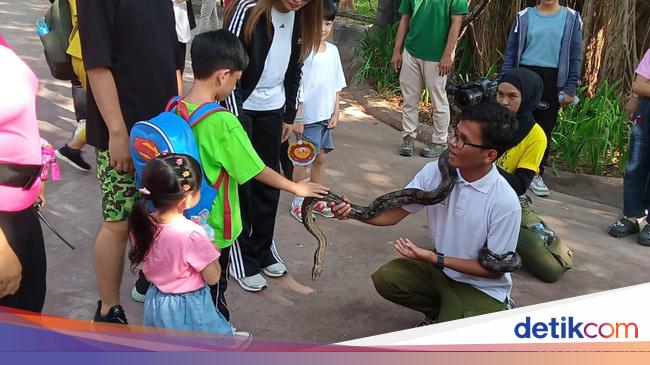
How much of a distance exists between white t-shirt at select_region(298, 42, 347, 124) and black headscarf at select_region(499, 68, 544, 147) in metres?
1.23

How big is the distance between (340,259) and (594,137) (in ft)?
10.5

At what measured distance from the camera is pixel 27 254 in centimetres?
209

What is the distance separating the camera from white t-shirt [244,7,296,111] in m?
3.36

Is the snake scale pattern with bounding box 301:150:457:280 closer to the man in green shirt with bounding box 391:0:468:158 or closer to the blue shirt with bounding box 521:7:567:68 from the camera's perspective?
the blue shirt with bounding box 521:7:567:68

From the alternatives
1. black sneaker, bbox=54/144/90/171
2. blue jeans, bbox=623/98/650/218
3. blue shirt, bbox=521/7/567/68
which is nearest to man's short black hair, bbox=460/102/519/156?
blue jeans, bbox=623/98/650/218

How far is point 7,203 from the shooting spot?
1933mm

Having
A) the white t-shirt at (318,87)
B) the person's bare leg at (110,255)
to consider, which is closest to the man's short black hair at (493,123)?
the person's bare leg at (110,255)

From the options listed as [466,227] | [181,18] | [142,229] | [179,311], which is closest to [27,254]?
[142,229]

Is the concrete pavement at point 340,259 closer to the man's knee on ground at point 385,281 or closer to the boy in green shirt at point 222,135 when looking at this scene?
the man's knee on ground at point 385,281

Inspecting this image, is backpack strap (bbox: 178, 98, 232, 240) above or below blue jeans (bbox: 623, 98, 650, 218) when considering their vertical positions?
above

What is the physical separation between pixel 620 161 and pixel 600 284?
8.02 ft

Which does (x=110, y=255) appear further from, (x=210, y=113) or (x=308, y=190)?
(x=308, y=190)

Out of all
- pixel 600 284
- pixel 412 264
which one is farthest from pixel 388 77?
pixel 412 264

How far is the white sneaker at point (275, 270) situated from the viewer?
153 inches
